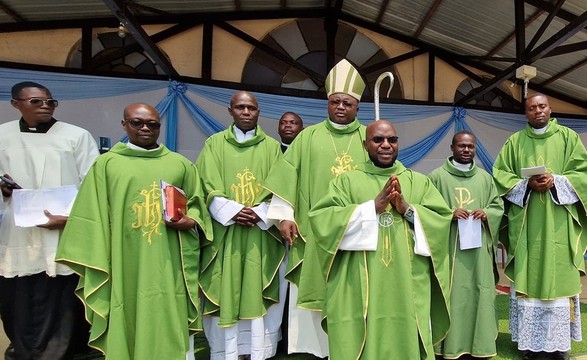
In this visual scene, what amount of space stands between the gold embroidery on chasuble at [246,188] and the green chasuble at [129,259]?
512mm

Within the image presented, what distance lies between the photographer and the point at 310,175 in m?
3.47

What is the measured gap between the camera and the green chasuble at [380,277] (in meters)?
2.63

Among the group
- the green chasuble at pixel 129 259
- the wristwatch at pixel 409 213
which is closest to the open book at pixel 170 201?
the green chasuble at pixel 129 259

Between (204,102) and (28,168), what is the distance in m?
4.44

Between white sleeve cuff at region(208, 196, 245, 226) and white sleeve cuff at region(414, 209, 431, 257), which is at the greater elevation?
white sleeve cuff at region(208, 196, 245, 226)

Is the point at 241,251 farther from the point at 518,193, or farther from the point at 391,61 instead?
the point at 391,61

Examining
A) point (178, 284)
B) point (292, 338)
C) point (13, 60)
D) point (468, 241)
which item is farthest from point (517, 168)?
point (13, 60)

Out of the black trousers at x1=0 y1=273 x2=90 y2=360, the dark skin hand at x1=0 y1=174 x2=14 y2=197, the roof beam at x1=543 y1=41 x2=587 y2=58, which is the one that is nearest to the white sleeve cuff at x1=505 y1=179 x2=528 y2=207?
the black trousers at x1=0 y1=273 x2=90 y2=360

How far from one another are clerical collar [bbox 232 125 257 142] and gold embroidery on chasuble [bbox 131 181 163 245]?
0.90 m

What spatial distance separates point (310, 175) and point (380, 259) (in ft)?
3.38

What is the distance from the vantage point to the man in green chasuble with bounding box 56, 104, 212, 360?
279 cm

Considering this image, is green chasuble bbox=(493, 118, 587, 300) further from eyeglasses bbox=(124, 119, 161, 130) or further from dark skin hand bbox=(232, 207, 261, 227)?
eyeglasses bbox=(124, 119, 161, 130)

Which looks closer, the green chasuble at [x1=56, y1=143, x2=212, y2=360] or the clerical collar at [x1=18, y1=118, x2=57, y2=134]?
the green chasuble at [x1=56, y1=143, x2=212, y2=360]

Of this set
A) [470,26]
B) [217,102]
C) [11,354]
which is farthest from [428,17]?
[11,354]
